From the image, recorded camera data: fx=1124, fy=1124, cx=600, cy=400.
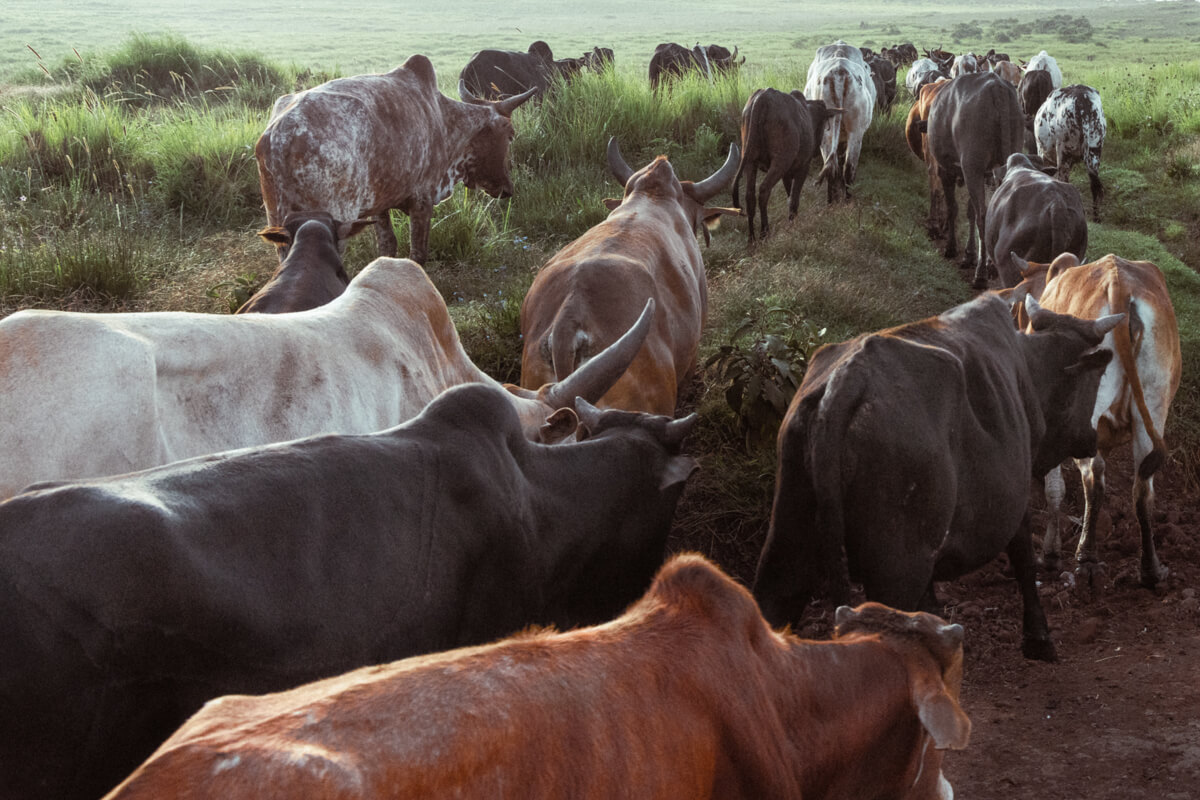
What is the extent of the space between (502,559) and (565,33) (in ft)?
190

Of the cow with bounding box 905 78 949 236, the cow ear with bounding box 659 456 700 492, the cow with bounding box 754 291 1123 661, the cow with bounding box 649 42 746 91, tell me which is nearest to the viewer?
the cow ear with bounding box 659 456 700 492

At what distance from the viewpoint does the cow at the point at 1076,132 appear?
12711 millimetres

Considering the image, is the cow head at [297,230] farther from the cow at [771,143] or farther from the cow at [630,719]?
A: the cow at [771,143]

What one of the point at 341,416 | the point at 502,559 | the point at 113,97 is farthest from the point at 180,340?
the point at 113,97

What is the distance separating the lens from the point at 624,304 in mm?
5152

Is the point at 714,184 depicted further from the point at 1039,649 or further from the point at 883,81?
the point at 883,81

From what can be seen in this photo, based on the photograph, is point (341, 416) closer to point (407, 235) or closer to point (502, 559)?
point (502, 559)

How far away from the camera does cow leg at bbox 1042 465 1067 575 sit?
543 centimetres

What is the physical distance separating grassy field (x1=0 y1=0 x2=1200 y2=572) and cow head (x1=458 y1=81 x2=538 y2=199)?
1.31ft

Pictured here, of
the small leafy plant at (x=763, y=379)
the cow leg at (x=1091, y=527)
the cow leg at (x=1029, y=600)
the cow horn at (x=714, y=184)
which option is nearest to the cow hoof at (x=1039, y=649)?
the cow leg at (x=1029, y=600)

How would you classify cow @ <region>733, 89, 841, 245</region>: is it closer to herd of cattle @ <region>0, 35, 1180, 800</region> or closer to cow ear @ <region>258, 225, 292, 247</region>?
herd of cattle @ <region>0, 35, 1180, 800</region>

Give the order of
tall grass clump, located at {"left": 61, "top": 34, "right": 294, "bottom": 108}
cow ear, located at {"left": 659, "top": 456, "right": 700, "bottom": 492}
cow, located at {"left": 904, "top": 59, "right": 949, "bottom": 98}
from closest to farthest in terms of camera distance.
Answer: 1. cow ear, located at {"left": 659, "top": 456, "right": 700, "bottom": 492}
2. tall grass clump, located at {"left": 61, "top": 34, "right": 294, "bottom": 108}
3. cow, located at {"left": 904, "top": 59, "right": 949, "bottom": 98}

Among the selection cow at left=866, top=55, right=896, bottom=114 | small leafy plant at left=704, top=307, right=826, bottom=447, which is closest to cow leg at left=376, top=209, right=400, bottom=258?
small leafy plant at left=704, top=307, right=826, bottom=447

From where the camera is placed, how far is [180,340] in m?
3.32
